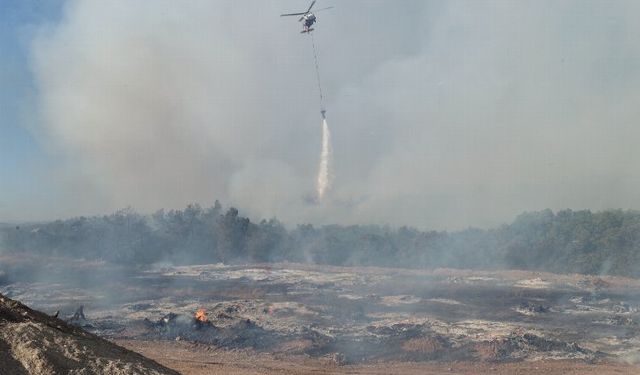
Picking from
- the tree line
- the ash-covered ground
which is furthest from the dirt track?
the tree line

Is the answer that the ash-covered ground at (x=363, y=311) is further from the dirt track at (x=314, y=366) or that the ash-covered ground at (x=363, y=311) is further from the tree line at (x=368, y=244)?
the tree line at (x=368, y=244)

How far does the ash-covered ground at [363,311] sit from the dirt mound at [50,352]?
1075 cm

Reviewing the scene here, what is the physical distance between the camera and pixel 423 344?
767 inches

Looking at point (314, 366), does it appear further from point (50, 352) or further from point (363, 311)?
point (50, 352)

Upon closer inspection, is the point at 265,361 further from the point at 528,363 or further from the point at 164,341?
the point at 528,363

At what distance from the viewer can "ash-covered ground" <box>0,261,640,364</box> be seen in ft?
64.0

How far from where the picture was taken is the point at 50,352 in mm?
7246

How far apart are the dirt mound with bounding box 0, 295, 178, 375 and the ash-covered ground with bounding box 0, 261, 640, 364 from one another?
1075 centimetres

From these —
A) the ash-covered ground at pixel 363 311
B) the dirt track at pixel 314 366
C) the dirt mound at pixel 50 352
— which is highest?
the dirt mound at pixel 50 352

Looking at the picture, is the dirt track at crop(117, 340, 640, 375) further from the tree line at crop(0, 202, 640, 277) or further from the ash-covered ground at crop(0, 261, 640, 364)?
the tree line at crop(0, 202, 640, 277)

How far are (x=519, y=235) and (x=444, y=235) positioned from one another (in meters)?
6.91

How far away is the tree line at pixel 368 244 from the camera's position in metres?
43.3

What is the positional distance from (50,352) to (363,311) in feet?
63.6

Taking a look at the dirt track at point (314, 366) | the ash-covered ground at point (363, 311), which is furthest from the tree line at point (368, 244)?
the dirt track at point (314, 366)
